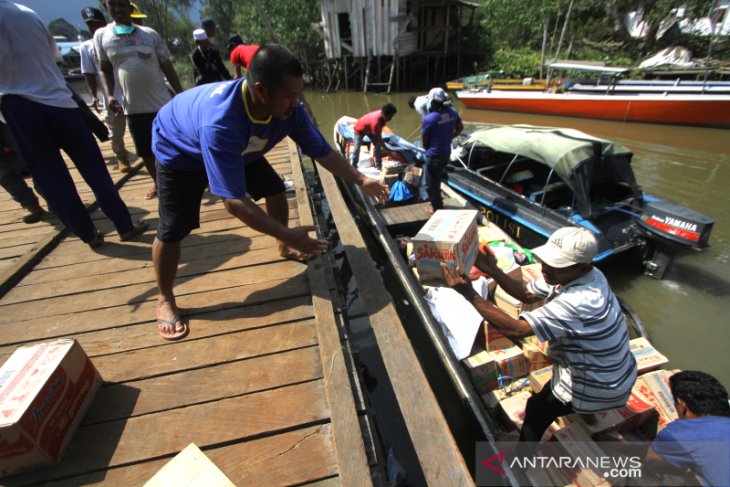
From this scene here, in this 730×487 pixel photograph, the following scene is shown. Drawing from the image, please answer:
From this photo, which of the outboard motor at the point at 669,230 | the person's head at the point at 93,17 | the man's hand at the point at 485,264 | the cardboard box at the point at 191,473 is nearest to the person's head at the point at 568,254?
the man's hand at the point at 485,264

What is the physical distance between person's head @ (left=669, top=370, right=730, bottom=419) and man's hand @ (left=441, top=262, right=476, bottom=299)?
127cm

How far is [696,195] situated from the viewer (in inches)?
289

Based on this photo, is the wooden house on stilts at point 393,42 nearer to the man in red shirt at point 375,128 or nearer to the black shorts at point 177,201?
the man in red shirt at point 375,128

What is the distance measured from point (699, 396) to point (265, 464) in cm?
228

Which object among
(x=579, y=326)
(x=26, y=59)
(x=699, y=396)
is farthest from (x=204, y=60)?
(x=699, y=396)

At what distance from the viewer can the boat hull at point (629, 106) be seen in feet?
33.5

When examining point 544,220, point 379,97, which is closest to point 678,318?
point 544,220

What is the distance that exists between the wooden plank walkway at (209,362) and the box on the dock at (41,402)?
0.33 ft

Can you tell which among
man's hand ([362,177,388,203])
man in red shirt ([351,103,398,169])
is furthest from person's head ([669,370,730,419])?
man in red shirt ([351,103,398,169])

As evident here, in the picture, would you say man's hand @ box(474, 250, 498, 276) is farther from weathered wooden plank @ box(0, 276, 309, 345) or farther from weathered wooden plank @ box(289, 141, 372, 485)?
weathered wooden plank @ box(0, 276, 309, 345)

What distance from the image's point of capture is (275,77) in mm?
1840

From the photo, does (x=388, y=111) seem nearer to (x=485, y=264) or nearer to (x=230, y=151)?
(x=485, y=264)

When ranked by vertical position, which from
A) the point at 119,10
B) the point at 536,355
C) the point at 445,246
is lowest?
the point at 536,355

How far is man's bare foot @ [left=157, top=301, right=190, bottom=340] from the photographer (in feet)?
7.47
